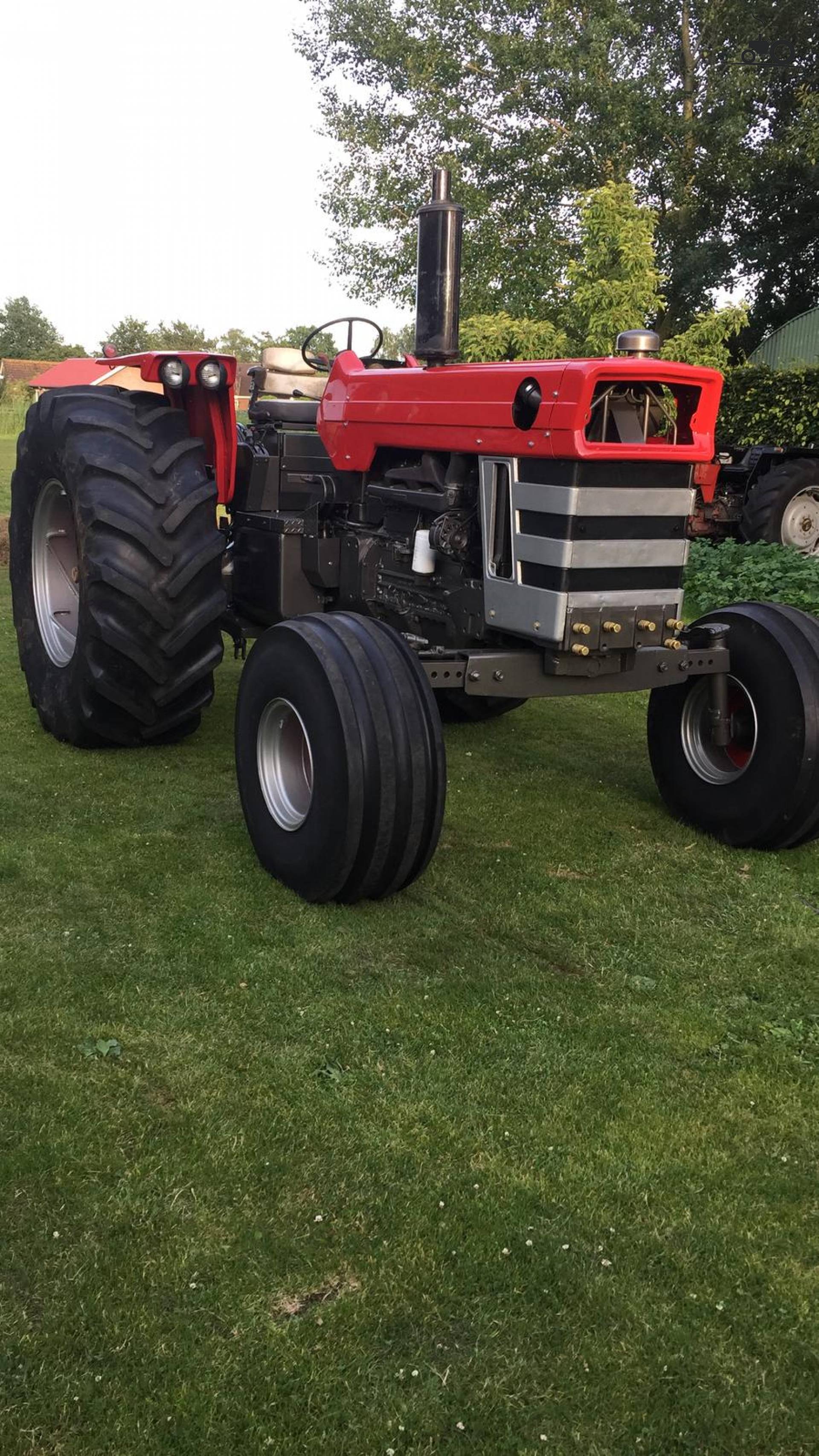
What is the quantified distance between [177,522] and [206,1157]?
2917mm

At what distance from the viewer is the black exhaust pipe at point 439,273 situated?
14.1 feet

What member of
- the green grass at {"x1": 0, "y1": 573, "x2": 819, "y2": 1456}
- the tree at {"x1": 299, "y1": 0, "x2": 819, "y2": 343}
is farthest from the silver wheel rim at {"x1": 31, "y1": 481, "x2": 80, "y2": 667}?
the tree at {"x1": 299, "y1": 0, "x2": 819, "y2": 343}

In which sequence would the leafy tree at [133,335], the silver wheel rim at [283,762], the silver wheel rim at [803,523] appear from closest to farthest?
1. the silver wheel rim at [283,762]
2. the silver wheel rim at [803,523]
3. the leafy tree at [133,335]

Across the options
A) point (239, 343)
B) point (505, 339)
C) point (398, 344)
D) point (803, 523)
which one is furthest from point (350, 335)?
point (239, 343)

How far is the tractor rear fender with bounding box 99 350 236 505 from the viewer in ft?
17.0

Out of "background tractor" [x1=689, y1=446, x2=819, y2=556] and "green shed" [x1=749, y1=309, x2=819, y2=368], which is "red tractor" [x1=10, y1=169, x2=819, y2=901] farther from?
"green shed" [x1=749, y1=309, x2=819, y2=368]

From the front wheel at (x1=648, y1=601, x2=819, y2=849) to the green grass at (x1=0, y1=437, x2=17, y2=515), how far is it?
7.08 metres

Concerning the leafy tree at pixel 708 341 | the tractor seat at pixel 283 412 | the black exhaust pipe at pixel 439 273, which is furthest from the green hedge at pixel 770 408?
the black exhaust pipe at pixel 439 273

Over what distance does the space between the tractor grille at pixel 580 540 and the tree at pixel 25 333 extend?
241 ft

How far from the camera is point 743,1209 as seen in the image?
7.95 ft

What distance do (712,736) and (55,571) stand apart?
134 inches

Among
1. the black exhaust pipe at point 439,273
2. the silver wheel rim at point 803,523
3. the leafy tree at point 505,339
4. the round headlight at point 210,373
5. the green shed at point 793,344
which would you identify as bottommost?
the silver wheel rim at point 803,523

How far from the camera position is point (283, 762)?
4.15 m

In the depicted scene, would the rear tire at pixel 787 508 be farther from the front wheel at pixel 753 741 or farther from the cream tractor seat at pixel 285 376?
the front wheel at pixel 753 741
